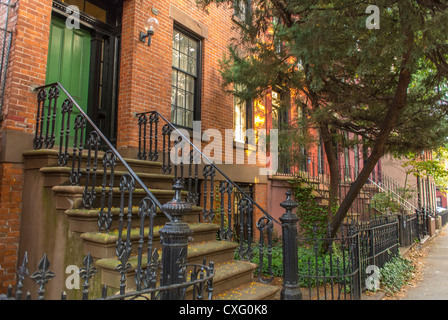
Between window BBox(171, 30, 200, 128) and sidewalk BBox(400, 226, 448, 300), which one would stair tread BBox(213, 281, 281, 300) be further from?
window BBox(171, 30, 200, 128)

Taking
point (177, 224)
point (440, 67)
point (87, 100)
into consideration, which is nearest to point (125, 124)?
point (87, 100)

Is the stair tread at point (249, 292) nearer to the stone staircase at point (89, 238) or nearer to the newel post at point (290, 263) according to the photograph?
the stone staircase at point (89, 238)

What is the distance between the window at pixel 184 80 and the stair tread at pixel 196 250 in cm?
346

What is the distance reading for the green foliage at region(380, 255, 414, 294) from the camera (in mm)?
5738

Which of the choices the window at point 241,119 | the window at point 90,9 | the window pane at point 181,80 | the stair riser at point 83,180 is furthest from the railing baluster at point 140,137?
the window at point 241,119

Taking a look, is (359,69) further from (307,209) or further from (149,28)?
(307,209)

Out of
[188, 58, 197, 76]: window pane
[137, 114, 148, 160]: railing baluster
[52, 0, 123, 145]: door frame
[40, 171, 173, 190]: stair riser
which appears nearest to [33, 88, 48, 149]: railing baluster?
[40, 171, 173, 190]: stair riser

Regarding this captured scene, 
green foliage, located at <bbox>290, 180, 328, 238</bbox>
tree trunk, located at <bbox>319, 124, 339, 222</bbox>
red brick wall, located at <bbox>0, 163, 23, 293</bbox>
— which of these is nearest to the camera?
red brick wall, located at <bbox>0, 163, 23, 293</bbox>

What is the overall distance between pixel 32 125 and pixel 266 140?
419 centimetres

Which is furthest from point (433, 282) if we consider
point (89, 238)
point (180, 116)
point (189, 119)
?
point (89, 238)

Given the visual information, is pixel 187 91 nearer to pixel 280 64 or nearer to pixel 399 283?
pixel 280 64

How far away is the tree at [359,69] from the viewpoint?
4.36 metres

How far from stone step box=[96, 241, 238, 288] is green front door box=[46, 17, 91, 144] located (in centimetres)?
308

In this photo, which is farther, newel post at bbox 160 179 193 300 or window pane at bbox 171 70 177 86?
window pane at bbox 171 70 177 86
